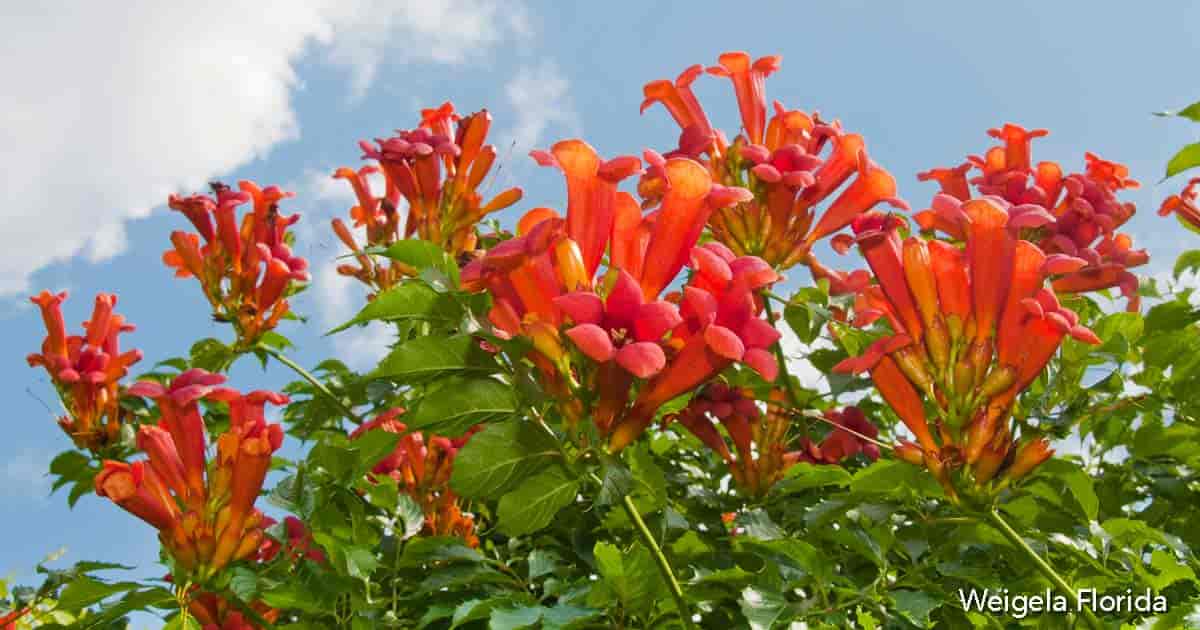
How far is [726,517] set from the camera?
4.59 metres

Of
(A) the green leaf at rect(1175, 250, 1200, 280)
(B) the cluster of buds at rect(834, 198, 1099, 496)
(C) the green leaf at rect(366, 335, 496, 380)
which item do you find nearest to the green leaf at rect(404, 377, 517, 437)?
(C) the green leaf at rect(366, 335, 496, 380)

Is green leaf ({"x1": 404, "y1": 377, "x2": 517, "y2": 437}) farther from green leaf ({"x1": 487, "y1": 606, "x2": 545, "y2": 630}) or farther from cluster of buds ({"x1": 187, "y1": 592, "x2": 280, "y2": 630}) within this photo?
cluster of buds ({"x1": 187, "y1": 592, "x2": 280, "y2": 630})

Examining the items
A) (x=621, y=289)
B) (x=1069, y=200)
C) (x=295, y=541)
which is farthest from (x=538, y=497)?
(x=1069, y=200)

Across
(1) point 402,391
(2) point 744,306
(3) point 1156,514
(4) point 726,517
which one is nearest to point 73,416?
(1) point 402,391

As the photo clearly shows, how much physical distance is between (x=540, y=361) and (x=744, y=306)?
17.4 inches

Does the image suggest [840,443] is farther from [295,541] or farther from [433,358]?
[433,358]

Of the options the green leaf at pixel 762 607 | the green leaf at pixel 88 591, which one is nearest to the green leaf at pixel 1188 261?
the green leaf at pixel 762 607

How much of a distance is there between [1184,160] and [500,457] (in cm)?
227

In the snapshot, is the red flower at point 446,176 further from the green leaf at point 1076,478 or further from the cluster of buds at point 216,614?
the green leaf at point 1076,478

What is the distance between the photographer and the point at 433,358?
1.98m

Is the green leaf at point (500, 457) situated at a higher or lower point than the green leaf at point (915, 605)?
higher

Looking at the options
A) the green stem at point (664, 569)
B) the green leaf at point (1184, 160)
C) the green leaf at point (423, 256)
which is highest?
the green leaf at point (1184, 160)

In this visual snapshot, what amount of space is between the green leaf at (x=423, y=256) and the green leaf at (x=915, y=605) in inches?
60.4

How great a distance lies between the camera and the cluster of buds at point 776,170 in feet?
10.3
